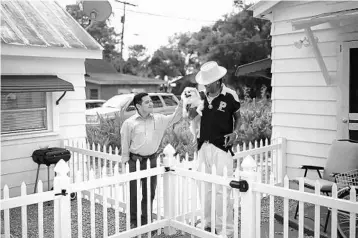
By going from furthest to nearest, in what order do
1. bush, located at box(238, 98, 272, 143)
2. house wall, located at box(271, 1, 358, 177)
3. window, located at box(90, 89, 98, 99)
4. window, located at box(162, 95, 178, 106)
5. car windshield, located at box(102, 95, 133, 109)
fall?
window, located at box(90, 89, 98, 99) → window, located at box(162, 95, 178, 106) → car windshield, located at box(102, 95, 133, 109) → bush, located at box(238, 98, 272, 143) → house wall, located at box(271, 1, 358, 177)

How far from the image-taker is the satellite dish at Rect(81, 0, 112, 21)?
307 inches

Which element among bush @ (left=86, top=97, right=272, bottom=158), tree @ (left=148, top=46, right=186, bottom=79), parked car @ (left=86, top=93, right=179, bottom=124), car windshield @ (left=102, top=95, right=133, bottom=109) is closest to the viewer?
bush @ (left=86, top=97, right=272, bottom=158)

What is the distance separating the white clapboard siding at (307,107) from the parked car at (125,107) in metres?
7.43

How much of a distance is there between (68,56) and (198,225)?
11.7ft

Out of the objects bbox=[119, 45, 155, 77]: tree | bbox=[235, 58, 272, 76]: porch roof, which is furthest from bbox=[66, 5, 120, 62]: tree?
bbox=[235, 58, 272, 76]: porch roof

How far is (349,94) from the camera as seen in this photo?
6.04m

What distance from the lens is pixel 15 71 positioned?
6305 millimetres

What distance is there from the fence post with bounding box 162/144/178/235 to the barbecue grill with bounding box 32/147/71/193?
2298 millimetres

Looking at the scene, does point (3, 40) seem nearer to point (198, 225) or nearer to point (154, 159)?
point (154, 159)

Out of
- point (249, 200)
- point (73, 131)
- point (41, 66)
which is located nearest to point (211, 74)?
point (249, 200)

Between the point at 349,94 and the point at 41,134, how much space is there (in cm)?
473

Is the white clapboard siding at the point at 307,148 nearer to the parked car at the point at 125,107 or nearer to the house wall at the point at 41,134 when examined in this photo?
the house wall at the point at 41,134

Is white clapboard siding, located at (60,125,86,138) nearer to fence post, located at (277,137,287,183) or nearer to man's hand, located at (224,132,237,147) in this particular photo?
fence post, located at (277,137,287,183)

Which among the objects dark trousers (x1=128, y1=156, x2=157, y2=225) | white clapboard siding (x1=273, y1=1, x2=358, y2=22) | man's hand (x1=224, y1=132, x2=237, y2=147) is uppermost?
white clapboard siding (x1=273, y1=1, x2=358, y2=22)
